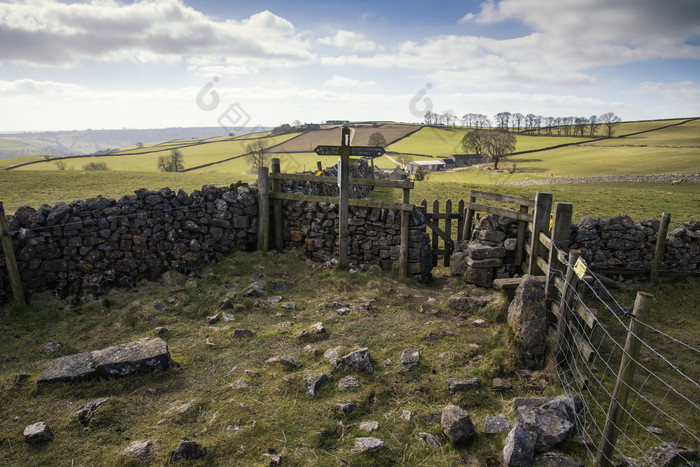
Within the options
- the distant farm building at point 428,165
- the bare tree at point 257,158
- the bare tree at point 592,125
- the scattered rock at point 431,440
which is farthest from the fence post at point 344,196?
the bare tree at point 592,125

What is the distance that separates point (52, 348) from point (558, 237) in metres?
8.22

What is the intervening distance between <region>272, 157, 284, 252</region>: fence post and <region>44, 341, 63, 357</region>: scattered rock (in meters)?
5.84

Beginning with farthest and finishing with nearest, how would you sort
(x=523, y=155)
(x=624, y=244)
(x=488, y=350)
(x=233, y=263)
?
(x=523, y=155), (x=233, y=263), (x=624, y=244), (x=488, y=350)

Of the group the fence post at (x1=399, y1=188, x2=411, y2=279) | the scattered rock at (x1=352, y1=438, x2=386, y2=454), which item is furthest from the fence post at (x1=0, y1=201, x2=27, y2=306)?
the fence post at (x1=399, y1=188, x2=411, y2=279)

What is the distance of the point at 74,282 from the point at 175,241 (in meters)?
2.26

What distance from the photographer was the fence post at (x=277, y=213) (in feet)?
37.0

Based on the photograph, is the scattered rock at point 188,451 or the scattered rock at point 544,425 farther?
the scattered rock at point 544,425

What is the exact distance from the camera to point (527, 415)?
426 cm

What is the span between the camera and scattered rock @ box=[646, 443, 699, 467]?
3793mm

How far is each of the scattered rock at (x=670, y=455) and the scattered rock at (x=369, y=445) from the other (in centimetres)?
263

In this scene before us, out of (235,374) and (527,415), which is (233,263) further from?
(527,415)

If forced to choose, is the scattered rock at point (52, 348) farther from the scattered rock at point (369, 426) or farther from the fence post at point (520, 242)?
the fence post at point (520, 242)

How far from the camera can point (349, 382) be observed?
5.10 m

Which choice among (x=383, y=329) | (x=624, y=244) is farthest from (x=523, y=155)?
(x=383, y=329)
